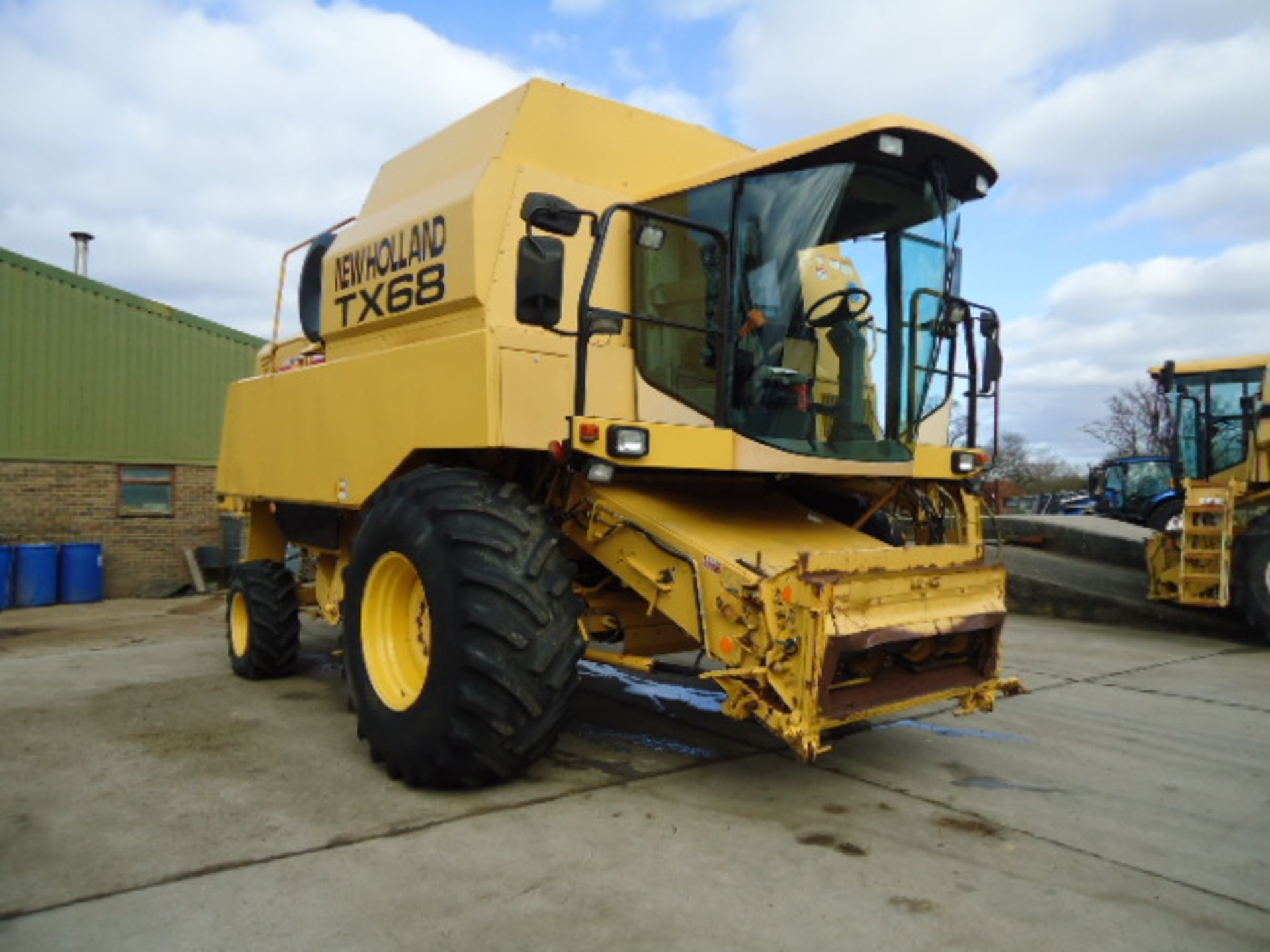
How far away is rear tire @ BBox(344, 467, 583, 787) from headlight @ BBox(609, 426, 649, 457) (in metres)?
0.47

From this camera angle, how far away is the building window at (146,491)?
14586 mm

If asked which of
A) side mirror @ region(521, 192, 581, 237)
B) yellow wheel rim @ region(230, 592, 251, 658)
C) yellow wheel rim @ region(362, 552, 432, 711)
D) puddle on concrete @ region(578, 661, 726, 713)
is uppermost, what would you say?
side mirror @ region(521, 192, 581, 237)

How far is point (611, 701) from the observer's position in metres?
6.02

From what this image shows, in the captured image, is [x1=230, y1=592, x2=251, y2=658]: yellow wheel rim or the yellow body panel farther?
[x1=230, y1=592, x2=251, y2=658]: yellow wheel rim

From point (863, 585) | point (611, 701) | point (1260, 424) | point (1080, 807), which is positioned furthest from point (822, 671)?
point (1260, 424)

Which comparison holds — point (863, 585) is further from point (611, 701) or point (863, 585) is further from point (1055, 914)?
point (611, 701)

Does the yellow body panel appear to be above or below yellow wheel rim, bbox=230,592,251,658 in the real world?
above

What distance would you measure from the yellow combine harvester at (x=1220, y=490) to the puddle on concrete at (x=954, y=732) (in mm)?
5274

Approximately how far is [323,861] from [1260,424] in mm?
10263

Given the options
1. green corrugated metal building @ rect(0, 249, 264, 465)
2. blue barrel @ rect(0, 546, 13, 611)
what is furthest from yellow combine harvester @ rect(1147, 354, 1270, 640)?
blue barrel @ rect(0, 546, 13, 611)

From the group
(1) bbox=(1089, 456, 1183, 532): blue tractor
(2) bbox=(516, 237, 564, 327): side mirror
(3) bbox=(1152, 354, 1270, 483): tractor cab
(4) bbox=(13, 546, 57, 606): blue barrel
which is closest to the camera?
(2) bbox=(516, 237, 564, 327): side mirror

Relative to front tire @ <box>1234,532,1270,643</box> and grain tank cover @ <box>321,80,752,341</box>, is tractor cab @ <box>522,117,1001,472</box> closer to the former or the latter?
grain tank cover @ <box>321,80,752,341</box>

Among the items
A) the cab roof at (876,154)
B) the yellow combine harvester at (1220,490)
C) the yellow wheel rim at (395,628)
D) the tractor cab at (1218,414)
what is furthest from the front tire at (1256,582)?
the yellow wheel rim at (395,628)

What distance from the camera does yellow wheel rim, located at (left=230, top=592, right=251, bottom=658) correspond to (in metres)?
6.83
